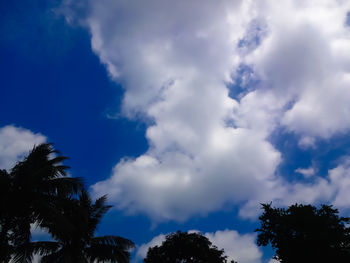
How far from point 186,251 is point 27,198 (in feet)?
105

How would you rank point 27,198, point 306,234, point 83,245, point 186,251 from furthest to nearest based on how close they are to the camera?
1. point 186,251
2. point 306,234
3. point 83,245
4. point 27,198

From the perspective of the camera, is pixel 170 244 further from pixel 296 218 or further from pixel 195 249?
pixel 296 218

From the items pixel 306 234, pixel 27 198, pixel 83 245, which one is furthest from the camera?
pixel 306 234

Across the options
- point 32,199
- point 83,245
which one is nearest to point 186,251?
point 83,245

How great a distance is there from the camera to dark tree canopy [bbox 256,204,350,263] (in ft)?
74.9

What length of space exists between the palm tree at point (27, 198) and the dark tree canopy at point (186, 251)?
99.2ft

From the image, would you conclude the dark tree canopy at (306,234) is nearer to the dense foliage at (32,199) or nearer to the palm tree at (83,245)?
the palm tree at (83,245)

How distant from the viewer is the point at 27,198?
32.4ft

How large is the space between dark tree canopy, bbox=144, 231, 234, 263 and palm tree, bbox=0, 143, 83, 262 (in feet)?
99.2

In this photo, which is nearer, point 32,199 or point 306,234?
point 32,199

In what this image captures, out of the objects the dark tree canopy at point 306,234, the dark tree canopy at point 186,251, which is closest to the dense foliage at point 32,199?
the dark tree canopy at point 306,234

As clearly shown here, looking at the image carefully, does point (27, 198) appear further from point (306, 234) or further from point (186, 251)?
point (186, 251)

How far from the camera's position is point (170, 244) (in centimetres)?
3872

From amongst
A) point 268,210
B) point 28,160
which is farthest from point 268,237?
point 28,160
